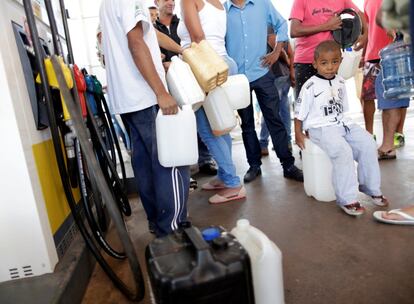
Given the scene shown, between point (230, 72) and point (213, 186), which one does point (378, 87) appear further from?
point (213, 186)

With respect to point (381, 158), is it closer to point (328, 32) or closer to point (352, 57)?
point (352, 57)

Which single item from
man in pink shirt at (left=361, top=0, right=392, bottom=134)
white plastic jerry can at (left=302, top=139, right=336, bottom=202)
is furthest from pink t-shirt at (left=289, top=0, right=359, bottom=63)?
white plastic jerry can at (left=302, top=139, right=336, bottom=202)

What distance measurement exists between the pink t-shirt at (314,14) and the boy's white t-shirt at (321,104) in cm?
57

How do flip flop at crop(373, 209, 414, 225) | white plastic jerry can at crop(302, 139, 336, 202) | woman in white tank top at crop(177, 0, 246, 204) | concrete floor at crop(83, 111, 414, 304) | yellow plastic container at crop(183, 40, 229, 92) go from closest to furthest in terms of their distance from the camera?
concrete floor at crop(83, 111, 414, 304) → flip flop at crop(373, 209, 414, 225) → yellow plastic container at crop(183, 40, 229, 92) → white plastic jerry can at crop(302, 139, 336, 202) → woman in white tank top at crop(177, 0, 246, 204)

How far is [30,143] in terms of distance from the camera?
1238 mm

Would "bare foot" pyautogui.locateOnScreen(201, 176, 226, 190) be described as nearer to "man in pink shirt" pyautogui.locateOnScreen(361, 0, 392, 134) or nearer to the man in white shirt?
the man in white shirt

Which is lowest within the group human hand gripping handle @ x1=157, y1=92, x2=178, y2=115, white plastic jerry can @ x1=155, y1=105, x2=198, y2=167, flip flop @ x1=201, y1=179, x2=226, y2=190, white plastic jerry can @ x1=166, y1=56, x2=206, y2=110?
flip flop @ x1=201, y1=179, x2=226, y2=190

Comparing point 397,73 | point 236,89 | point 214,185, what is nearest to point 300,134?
point 236,89

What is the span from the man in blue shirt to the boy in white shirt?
1.44ft

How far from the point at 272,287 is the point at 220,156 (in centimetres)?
136

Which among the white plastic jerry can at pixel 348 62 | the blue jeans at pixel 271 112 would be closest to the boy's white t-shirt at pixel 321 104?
the blue jeans at pixel 271 112

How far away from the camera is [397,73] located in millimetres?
2307

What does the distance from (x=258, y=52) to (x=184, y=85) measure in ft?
3.45

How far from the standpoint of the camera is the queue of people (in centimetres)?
154
